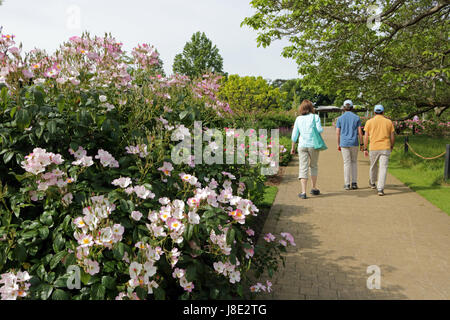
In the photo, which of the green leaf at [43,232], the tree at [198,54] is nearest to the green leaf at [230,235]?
the green leaf at [43,232]

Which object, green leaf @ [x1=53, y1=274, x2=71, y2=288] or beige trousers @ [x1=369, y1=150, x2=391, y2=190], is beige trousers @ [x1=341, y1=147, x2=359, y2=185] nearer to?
beige trousers @ [x1=369, y1=150, x2=391, y2=190]

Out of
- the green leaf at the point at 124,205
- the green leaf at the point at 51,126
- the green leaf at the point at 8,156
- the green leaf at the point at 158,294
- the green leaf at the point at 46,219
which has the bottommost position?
the green leaf at the point at 158,294

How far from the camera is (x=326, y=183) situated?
8078mm

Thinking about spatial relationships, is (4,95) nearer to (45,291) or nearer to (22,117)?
(22,117)

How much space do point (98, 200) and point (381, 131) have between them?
621cm

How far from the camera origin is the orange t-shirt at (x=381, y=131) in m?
6.66

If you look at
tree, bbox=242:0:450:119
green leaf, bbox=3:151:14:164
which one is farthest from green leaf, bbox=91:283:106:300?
tree, bbox=242:0:450:119

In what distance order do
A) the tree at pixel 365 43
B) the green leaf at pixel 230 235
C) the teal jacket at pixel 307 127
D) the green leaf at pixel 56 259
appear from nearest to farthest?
the green leaf at pixel 56 259
the green leaf at pixel 230 235
the teal jacket at pixel 307 127
the tree at pixel 365 43

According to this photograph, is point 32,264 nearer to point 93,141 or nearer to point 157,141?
point 93,141

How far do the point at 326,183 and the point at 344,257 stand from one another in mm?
4318

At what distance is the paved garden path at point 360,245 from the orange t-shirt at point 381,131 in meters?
1.04

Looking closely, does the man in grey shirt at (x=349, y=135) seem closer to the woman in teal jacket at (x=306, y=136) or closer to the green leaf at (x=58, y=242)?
the woman in teal jacket at (x=306, y=136)

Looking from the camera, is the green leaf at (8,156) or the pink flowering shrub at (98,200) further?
the green leaf at (8,156)

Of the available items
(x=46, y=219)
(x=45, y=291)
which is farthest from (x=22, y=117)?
(x=45, y=291)
